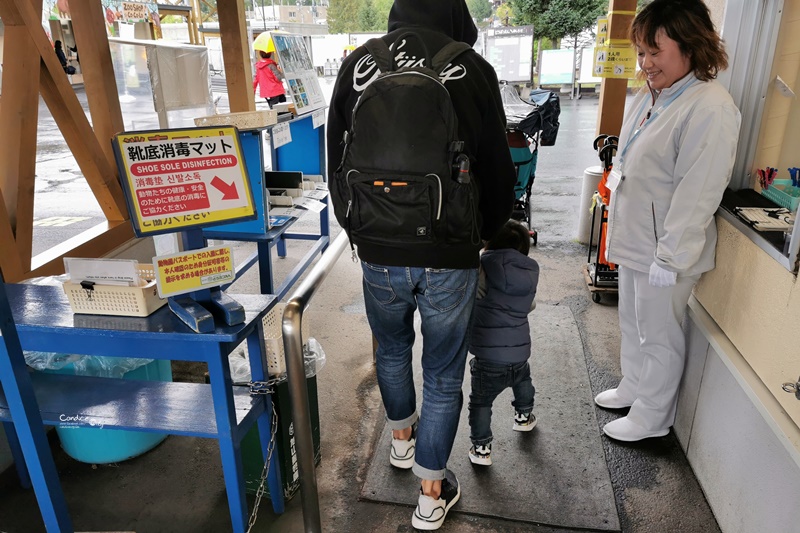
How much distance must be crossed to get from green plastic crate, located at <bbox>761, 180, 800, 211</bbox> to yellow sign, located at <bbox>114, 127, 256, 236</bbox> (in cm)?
206

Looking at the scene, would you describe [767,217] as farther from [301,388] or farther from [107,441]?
[107,441]

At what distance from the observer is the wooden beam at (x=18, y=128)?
108 inches

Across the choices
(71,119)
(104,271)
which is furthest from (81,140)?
(104,271)

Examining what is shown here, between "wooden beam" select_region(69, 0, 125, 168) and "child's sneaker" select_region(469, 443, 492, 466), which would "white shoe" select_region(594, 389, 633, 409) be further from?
"wooden beam" select_region(69, 0, 125, 168)

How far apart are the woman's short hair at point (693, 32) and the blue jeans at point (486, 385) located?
137 centimetres

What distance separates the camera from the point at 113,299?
1.86 meters

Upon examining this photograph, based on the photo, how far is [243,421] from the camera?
1.99 m

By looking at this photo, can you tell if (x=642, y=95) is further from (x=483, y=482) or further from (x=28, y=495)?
(x=28, y=495)

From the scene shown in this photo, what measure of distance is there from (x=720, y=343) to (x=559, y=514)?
94 cm

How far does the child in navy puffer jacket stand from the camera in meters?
2.26

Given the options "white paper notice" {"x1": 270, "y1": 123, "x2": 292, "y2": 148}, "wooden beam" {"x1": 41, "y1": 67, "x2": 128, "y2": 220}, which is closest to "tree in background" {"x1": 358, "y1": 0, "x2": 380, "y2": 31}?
"white paper notice" {"x1": 270, "y1": 123, "x2": 292, "y2": 148}

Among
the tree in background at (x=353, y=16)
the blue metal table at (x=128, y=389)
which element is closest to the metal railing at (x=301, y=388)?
the blue metal table at (x=128, y=389)

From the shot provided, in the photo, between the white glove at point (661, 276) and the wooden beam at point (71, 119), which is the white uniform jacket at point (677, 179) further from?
the wooden beam at point (71, 119)

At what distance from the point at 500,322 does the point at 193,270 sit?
1212mm
